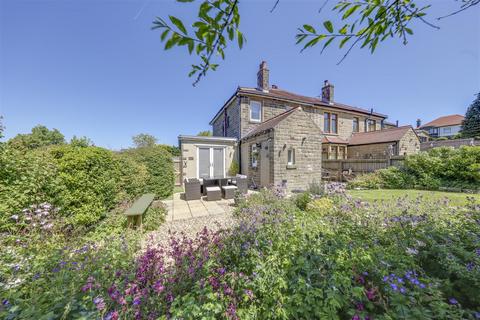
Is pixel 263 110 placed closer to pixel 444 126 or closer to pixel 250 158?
pixel 250 158

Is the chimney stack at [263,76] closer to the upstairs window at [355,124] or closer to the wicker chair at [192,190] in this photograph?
the wicker chair at [192,190]

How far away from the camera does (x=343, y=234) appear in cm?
256

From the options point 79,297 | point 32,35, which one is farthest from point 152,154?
point 79,297

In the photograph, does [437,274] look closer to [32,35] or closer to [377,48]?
[377,48]

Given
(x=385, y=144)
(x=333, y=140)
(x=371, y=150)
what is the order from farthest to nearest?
(x=333, y=140), (x=371, y=150), (x=385, y=144)

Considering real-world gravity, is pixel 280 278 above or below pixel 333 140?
below

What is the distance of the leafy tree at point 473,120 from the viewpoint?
24797mm

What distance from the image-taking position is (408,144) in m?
13.2

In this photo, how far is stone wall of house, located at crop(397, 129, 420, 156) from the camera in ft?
41.9

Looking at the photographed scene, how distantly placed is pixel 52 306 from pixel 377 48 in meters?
3.46

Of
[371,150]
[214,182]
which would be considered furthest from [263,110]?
[371,150]

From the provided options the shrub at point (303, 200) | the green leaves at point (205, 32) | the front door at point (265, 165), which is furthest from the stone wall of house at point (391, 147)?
the green leaves at point (205, 32)

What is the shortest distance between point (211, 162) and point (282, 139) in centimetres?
510

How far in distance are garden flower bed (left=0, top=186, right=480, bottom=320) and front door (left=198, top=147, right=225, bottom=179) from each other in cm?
861
